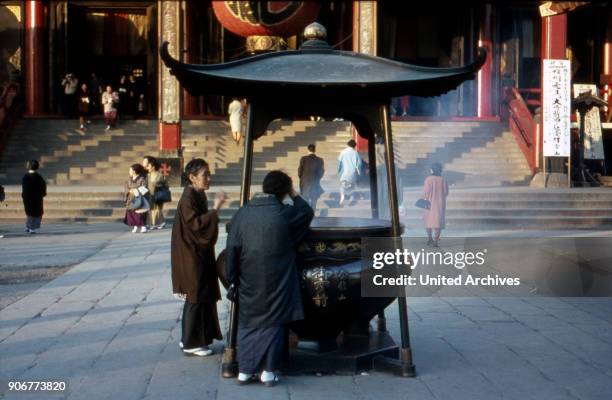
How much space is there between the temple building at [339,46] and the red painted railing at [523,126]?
0.05m

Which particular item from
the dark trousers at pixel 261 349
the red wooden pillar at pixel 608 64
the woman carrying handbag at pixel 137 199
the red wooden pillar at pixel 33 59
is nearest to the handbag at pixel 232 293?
the dark trousers at pixel 261 349

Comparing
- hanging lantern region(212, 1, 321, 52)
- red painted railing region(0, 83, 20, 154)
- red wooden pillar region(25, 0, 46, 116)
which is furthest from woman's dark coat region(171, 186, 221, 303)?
red wooden pillar region(25, 0, 46, 116)

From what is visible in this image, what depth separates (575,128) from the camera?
22.5 m

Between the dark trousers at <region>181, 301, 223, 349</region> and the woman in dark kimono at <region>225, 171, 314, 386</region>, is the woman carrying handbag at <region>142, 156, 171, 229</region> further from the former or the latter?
the woman in dark kimono at <region>225, 171, 314, 386</region>

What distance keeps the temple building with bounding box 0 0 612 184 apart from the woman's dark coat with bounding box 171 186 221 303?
53.5 ft

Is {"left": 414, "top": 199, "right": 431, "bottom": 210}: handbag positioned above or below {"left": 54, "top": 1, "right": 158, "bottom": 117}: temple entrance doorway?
below

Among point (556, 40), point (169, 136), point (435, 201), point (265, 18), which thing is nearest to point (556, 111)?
point (556, 40)

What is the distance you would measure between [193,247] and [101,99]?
2149 centimetres

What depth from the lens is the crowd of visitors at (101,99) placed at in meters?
23.6

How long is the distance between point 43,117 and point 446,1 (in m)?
12.8

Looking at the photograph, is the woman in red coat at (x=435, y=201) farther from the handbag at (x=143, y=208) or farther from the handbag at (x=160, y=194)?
the handbag at (x=143, y=208)

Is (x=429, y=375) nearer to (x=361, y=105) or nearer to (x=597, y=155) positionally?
(x=361, y=105)

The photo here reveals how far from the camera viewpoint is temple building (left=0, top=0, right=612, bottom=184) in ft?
81.0

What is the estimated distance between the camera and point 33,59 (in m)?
24.5
